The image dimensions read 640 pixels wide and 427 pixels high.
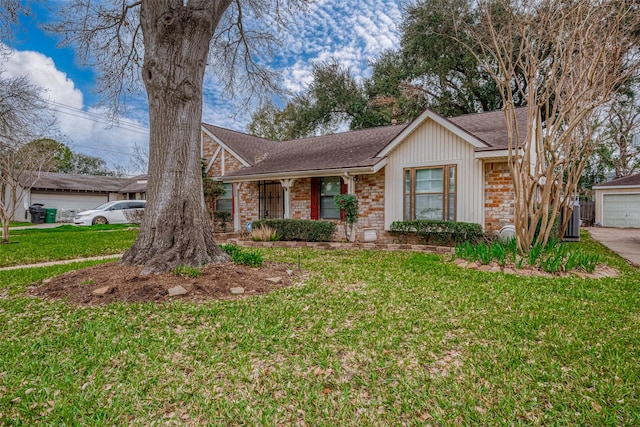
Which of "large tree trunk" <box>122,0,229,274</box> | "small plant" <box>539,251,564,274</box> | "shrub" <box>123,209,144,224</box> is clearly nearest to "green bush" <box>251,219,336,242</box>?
"large tree trunk" <box>122,0,229,274</box>

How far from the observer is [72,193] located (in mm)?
27750

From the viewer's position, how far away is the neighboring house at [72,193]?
25.7m

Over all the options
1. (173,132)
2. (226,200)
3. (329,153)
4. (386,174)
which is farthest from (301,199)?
(173,132)

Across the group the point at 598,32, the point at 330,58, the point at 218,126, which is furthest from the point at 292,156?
the point at 330,58

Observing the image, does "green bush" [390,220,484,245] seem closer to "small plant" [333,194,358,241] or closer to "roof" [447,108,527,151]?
"small plant" [333,194,358,241]

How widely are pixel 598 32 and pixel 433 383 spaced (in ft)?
25.3

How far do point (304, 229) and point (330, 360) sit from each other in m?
8.03

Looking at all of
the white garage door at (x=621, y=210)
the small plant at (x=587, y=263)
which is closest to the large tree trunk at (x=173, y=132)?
the small plant at (x=587, y=263)

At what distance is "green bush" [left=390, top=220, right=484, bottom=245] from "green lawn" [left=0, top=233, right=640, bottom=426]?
13.8 feet

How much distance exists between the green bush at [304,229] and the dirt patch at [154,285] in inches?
188

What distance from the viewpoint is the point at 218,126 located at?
17.0 m

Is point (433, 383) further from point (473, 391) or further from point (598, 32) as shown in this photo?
point (598, 32)

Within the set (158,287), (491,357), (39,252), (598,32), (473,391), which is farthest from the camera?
(39,252)

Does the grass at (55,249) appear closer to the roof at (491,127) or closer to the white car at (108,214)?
the white car at (108,214)
